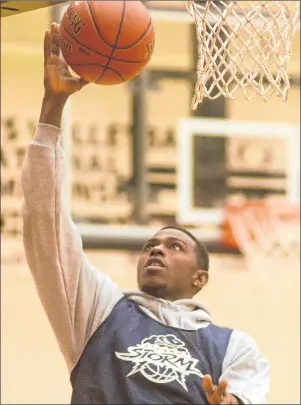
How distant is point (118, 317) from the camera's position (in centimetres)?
303

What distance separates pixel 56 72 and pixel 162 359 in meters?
0.88

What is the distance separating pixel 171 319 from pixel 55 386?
2251 millimetres

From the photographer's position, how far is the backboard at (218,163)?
5.80m

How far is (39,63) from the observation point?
6801 mm

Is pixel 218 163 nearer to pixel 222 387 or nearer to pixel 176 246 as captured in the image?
pixel 176 246

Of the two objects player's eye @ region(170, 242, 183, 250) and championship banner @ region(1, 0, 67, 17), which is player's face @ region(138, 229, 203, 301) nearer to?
player's eye @ region(170, 242, 183, 250)

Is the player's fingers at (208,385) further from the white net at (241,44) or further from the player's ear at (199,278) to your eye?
the white net at (241,44)

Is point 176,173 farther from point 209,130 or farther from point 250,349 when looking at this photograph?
point 250,349

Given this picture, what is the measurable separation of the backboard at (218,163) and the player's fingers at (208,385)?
2.87 m

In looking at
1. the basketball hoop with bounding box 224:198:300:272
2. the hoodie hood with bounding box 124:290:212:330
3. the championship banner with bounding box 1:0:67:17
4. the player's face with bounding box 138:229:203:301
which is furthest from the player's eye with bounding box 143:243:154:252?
the basketball hoop with bounding box 224:198:300:272

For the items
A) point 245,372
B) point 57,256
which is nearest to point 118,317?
point 57,256

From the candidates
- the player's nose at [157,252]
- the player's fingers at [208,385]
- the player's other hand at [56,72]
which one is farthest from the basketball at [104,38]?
the player's fingers at [208,385]

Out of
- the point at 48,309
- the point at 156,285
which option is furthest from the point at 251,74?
the point at 48,309

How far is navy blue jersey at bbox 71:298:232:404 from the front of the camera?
9.40 feet
